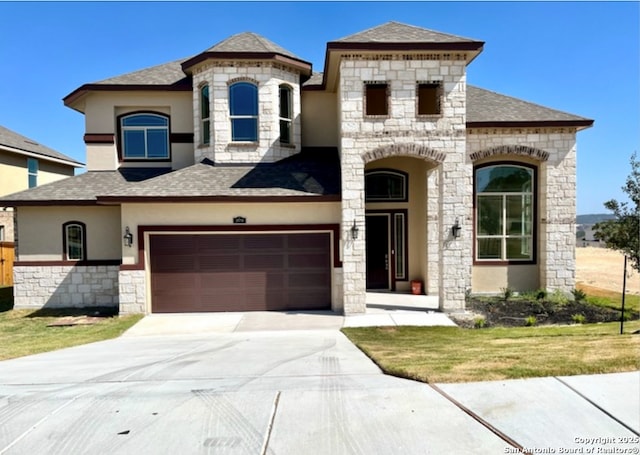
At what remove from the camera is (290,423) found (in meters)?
3.79

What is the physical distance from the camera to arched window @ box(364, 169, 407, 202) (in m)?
13.2

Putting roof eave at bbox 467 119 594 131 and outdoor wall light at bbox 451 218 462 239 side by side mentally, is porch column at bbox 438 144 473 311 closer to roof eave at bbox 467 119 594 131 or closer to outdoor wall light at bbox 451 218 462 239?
outdoor wall light at bbox 451 218 462 239

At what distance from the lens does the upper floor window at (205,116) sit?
13.2m

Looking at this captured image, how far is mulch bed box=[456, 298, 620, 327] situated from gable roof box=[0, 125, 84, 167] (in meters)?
22.4

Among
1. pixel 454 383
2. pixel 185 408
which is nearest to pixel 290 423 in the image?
pixel 185 408

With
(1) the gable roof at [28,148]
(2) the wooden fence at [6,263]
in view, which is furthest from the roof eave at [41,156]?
(2) the wooden fence at [6,263]

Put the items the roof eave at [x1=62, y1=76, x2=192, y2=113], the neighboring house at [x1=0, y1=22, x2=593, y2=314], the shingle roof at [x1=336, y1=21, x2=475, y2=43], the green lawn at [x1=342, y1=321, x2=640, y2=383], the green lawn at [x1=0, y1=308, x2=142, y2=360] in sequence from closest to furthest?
the green lawn at [x1=342, y1=321, x2=640, y2=383] → the green lawn at [x1=0, y1=308, x2=142, y2=360] → the shingle roof at [x1=336, y1=21, x2=475, y2=43] → the neighboring house at [x1=0, y1=22, x2=593, y2=314] → the roof eave at [x1=62, y1=76, x2=192, y2=113]

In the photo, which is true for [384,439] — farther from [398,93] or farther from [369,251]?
[369,251]

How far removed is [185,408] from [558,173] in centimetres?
1298

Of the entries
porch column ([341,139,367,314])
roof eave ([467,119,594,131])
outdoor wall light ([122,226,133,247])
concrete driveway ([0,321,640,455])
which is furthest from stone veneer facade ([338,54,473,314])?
outdoor wall light ([122,226,133,247])

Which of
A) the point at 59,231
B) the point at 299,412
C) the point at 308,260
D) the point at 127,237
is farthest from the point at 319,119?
the point at 299,412

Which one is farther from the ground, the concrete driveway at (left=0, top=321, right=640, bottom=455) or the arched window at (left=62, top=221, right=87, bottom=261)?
the arched window at (left=62, top=221, right=87, bottom=261)

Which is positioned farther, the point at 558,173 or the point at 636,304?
the point at 558,173

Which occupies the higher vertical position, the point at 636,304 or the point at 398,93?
the point at 398,93
